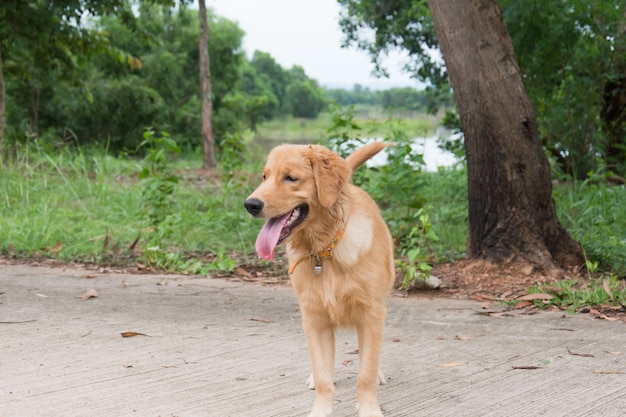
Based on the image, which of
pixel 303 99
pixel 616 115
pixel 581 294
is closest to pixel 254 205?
pixel 581 294

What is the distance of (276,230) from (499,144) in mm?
4016

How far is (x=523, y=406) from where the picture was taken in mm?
3973

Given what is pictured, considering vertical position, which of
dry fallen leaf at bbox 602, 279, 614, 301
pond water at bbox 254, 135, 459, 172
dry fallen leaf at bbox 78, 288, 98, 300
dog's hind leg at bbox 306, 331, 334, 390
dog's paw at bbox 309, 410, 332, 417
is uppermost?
pond water at bbox 254, 135, 459, 172

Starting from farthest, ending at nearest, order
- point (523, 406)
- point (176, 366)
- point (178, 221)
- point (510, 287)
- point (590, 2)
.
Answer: point (178, 221)
point (590, 2)
point (510, 287)
point (176, 366)
point (523, 406)

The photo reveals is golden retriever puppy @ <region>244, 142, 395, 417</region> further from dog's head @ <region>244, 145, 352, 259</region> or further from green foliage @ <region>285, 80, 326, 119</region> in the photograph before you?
green foliage @ <region>285, 80, 326, 119</region>

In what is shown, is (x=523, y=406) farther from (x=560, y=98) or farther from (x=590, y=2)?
(x=560, y=98)

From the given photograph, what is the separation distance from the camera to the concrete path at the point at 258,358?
4023mm

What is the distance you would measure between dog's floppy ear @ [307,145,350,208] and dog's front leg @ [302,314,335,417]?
0.66 m

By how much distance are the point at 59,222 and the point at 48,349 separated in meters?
5.26

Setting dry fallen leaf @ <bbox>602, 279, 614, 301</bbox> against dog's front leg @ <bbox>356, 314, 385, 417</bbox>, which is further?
dry fallen leaf @ <bbox>602, 279, 614, 301</bbox>

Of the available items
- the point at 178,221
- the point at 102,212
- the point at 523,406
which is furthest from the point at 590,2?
the point at 102,212

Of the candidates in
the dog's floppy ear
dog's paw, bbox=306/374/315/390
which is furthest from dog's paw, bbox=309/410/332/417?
the dog's floppy ear

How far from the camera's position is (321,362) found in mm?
3936

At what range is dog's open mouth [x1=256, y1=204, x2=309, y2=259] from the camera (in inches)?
148
